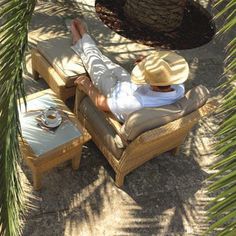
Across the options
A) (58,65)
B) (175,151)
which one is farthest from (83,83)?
(175,151)

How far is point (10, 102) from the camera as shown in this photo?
7.88 feet

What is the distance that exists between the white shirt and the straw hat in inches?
3.6

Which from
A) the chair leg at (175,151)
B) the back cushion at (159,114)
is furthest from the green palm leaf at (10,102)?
the chair leg at (175,151)

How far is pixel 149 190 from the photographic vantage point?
12.7ft

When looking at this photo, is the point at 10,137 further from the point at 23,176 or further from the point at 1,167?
the point at 23,176

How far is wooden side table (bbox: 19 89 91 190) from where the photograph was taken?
11.1 feet

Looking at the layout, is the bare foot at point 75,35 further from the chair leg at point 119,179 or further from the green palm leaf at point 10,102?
the green palm leaf at point 10,102

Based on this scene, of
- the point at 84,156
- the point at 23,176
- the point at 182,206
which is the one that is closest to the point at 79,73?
the point at 84,156

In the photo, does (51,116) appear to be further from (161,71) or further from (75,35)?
(75,35)

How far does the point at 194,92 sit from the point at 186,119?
0.28m

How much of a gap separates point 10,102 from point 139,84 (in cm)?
140

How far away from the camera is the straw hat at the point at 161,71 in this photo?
3.37 meters

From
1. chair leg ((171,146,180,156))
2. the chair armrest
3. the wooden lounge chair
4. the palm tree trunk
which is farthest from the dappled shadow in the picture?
the palm tree trunk

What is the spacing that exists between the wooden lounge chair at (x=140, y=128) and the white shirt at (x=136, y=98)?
7cm
